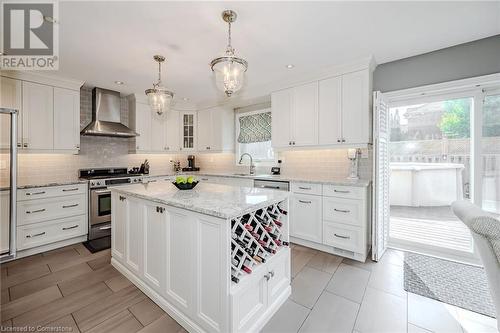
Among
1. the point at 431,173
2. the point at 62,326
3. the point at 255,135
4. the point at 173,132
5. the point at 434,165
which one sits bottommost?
the point at 62,326

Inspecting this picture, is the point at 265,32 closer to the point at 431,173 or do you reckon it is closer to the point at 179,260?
the point at 179,260

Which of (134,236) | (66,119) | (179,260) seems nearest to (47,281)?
(134,236)

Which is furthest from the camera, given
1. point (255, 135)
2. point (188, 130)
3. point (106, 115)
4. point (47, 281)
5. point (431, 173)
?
point (188, 130)

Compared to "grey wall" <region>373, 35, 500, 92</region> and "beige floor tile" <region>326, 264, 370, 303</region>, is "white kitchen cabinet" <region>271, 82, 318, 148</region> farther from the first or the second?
"beige floor tile" <region>326, 264, 370, 303</region>

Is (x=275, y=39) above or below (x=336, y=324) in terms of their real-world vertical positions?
above

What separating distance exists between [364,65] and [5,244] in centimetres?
501

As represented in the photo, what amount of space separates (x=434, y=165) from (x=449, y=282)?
1.46 m

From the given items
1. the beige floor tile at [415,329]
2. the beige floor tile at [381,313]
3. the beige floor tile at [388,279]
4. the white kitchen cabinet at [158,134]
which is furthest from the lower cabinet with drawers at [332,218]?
the white kitchen cabinet at [158,134]

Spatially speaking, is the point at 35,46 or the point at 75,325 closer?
the point at 75,325

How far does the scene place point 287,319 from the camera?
1686 millimetres

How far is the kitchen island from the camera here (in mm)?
1380

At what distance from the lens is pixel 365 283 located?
216cm

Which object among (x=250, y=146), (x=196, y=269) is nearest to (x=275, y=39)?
(x=196, y=269)

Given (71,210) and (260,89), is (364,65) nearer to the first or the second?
(260,89)
